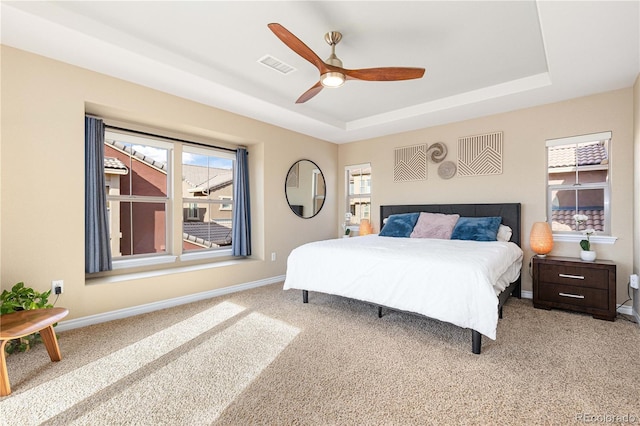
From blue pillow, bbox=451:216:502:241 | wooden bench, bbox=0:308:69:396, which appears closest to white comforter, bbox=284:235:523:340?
blue pillow, bbox=451:216:502:241

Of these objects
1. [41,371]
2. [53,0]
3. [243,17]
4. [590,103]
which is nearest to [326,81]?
[243,17]

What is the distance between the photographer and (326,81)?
2.44 metres

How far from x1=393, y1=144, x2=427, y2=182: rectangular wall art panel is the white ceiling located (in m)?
1.06

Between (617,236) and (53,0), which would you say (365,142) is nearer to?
(617,236)

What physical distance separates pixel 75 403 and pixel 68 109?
247cm

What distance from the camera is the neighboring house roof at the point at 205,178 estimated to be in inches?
159

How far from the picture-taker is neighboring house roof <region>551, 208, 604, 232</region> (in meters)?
3.38

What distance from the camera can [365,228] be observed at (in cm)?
512

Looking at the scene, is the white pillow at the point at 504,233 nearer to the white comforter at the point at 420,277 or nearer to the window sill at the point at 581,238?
the white comforter at the point at 420,277

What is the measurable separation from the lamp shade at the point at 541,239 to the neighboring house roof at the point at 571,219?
0.35 metres

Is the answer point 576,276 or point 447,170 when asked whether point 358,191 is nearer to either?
point 447,170

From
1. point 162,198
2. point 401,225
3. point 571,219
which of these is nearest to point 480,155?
point 571,219

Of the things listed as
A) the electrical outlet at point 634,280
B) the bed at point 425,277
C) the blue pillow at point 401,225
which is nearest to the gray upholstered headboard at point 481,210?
the bed at point 425,277

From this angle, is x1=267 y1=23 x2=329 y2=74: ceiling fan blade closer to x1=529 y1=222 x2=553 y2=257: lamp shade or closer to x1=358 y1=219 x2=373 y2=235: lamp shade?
x1=529 y1=222 x2=553 y2=257: lamp shade
